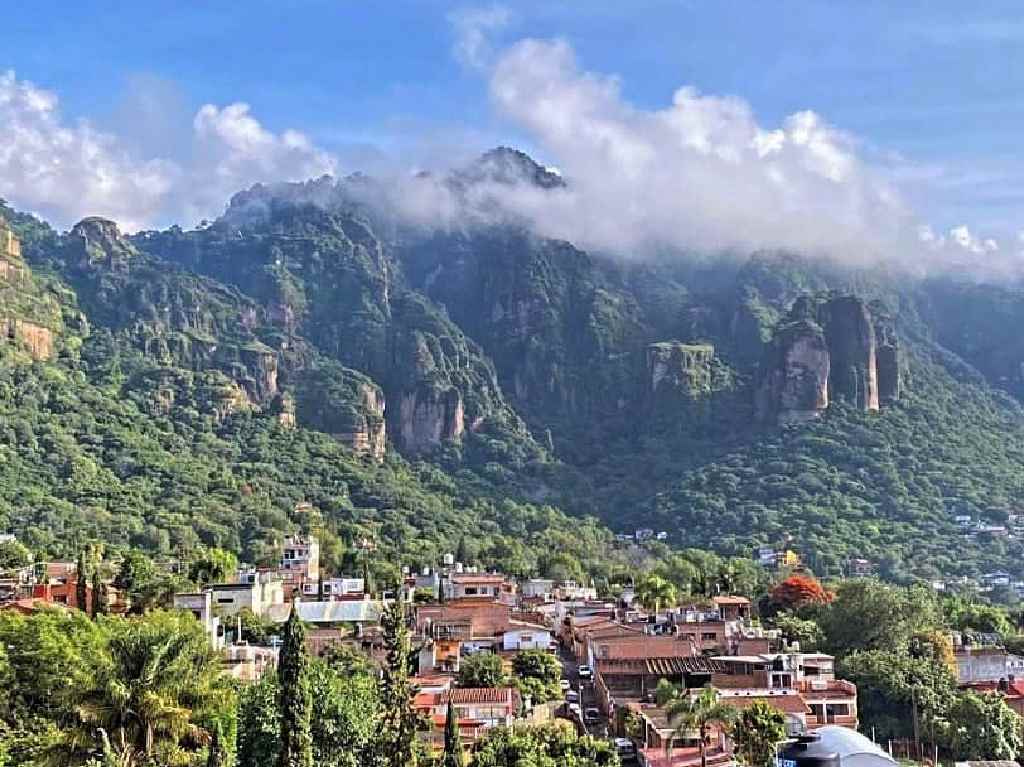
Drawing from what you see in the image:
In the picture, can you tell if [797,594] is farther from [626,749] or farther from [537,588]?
[626,749]

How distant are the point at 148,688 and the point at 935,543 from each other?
110217mm

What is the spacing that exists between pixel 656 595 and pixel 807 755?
45.6 metres

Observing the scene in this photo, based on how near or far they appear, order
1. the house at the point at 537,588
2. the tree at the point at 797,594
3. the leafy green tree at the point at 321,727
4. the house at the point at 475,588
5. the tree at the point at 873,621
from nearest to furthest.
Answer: the leafy green tree at the point at 321,727, the tree at the point at 873,621, the tree at the point at 797,594, the house at the point at 475,588, the house at the point at 537,588

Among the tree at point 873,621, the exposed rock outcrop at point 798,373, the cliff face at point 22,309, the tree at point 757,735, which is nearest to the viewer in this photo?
the tree at point 757,735

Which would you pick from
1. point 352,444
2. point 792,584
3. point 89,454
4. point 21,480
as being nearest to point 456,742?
point 792,584

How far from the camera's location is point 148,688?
24.2m

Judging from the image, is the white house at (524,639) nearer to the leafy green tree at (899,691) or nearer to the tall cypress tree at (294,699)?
the leafy green tree at (899,691)

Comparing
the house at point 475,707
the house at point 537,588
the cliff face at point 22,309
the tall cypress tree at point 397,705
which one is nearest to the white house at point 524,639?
the house at point 475,707

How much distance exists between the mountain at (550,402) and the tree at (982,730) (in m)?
65.2

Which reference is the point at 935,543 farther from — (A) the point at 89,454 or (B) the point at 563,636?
(A) the point at 89,454

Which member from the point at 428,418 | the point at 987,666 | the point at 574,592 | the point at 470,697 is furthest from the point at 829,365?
the point at 470,697

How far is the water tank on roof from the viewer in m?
29.8

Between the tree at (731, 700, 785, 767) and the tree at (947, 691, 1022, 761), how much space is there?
10.6 meters

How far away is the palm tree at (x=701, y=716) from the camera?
40.5 meters
